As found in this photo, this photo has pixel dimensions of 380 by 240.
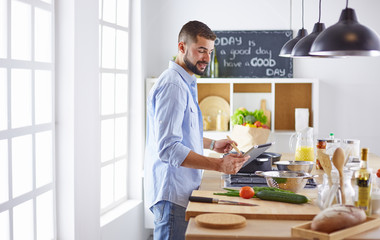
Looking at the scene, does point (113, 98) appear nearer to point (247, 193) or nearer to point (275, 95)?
point (275, 95)

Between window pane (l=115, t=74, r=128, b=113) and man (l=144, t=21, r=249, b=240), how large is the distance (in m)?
1.71

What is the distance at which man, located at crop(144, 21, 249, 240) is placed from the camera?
2508mm

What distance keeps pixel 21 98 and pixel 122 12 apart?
6.67 feet

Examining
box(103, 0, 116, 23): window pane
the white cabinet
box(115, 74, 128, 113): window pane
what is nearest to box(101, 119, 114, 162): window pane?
box(115, 74, 128, 113): window pane

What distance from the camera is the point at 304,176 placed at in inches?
99.0

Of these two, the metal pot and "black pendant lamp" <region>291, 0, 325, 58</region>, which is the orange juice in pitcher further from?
the metal pot

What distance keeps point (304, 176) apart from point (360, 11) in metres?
3.12

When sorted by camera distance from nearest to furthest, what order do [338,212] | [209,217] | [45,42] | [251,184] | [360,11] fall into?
[338,212] → [209,217] → [251,184] → [45,42] → [360,11]

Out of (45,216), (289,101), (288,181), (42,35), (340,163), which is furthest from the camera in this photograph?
(289,101)

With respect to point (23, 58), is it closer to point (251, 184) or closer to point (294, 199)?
point (251, 184)

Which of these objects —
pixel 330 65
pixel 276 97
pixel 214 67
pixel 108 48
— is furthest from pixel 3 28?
pixel 330 65

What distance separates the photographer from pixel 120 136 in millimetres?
4578

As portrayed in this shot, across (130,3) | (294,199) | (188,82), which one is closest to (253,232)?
(294,199)

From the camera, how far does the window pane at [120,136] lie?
4.48 meters
